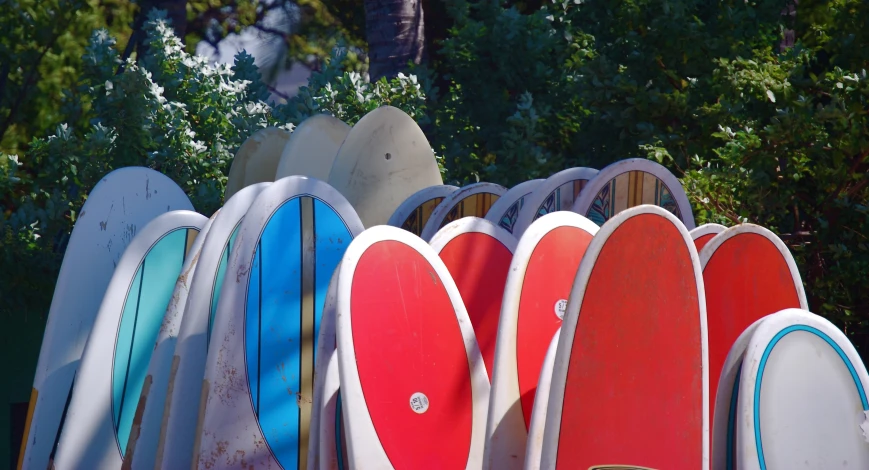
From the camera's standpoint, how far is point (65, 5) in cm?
654

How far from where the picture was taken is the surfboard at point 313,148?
158 inches

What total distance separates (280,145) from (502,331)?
2.65 metres

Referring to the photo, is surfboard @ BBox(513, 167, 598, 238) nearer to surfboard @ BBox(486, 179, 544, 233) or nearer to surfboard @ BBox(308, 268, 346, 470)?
surfboard @ BBox(486, 179, 544, 233)

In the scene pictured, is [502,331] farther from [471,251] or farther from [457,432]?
[471,251]

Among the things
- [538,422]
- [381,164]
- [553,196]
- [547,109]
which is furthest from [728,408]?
[547,109]

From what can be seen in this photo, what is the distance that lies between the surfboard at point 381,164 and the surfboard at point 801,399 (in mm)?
2286

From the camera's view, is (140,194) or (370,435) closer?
(370,435)

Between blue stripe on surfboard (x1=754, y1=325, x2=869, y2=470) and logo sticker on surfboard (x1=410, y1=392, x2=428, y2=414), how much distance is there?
2.36 ft

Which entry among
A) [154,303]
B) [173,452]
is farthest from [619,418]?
[154,303]

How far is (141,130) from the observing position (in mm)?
5590

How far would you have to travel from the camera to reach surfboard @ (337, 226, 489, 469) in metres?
2.01

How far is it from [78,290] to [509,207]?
1513 millimetres

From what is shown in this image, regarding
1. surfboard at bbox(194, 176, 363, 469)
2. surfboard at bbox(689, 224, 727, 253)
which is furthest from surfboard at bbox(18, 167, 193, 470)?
surfboard at bbox(689, 224, 727, 253)

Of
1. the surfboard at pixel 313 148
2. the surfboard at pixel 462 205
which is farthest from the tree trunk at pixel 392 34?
the surfboard at pixel 462 205
